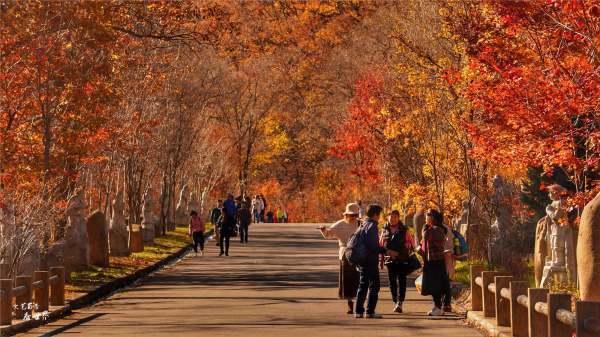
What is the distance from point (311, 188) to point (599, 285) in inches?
3381

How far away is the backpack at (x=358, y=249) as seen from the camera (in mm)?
20609

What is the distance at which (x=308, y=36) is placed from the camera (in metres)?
99.9

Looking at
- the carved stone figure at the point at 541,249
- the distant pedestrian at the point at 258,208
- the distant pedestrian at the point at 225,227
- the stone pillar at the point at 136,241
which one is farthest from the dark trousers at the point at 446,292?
the distant pedestrian at the point at 258,208

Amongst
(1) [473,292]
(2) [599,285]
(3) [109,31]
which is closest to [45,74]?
(3) [109,31]

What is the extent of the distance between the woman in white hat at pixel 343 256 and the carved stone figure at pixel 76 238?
1036cm

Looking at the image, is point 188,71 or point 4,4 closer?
point 4,4

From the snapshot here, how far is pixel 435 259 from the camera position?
70.5ft

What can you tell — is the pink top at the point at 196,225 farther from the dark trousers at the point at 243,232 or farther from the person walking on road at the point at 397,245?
the person walking on road at the point at 397,245

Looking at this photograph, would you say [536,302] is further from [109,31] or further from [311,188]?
[311,188]

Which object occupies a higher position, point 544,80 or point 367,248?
point 544,80

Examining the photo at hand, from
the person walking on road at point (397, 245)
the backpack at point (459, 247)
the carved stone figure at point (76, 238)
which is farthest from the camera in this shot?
the carved stone figure at point (76, 238)

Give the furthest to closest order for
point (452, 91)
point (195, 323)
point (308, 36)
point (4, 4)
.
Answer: point (308, 36) → point (452, 91) → point (4, 4) → point (195, 323)

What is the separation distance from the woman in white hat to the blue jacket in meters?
1.15

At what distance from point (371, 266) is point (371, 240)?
45 centimetres
